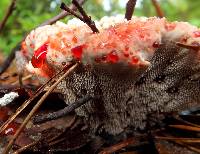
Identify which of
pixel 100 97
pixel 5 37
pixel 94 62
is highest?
pixel 5 37

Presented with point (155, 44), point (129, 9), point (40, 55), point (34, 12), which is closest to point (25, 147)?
point (40, 55)

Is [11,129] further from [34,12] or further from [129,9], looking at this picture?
[34,12]

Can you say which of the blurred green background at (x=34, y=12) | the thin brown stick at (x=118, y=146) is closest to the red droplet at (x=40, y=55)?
the thin brown stick at (x=118, y=146)

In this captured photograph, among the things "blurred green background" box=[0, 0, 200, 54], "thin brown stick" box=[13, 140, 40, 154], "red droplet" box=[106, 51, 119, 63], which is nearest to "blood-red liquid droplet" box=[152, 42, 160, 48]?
"red droplet" box=[106, 51, 119, 63]

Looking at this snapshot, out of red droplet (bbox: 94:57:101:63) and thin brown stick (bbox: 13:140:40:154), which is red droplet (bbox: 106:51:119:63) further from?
thin brown stick (bbox: 13:140:40:154)

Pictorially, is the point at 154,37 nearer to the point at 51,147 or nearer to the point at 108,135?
the point at 108,135

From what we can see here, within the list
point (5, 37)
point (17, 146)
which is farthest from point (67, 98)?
point (5, 37)

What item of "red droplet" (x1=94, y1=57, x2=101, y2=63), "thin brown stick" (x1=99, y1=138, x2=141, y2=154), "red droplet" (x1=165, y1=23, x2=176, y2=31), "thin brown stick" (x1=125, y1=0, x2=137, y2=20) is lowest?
"thin brown stick" (x1=99, y1=138, x2=141, y2=154)

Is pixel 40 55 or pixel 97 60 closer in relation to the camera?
pixel 97 60
